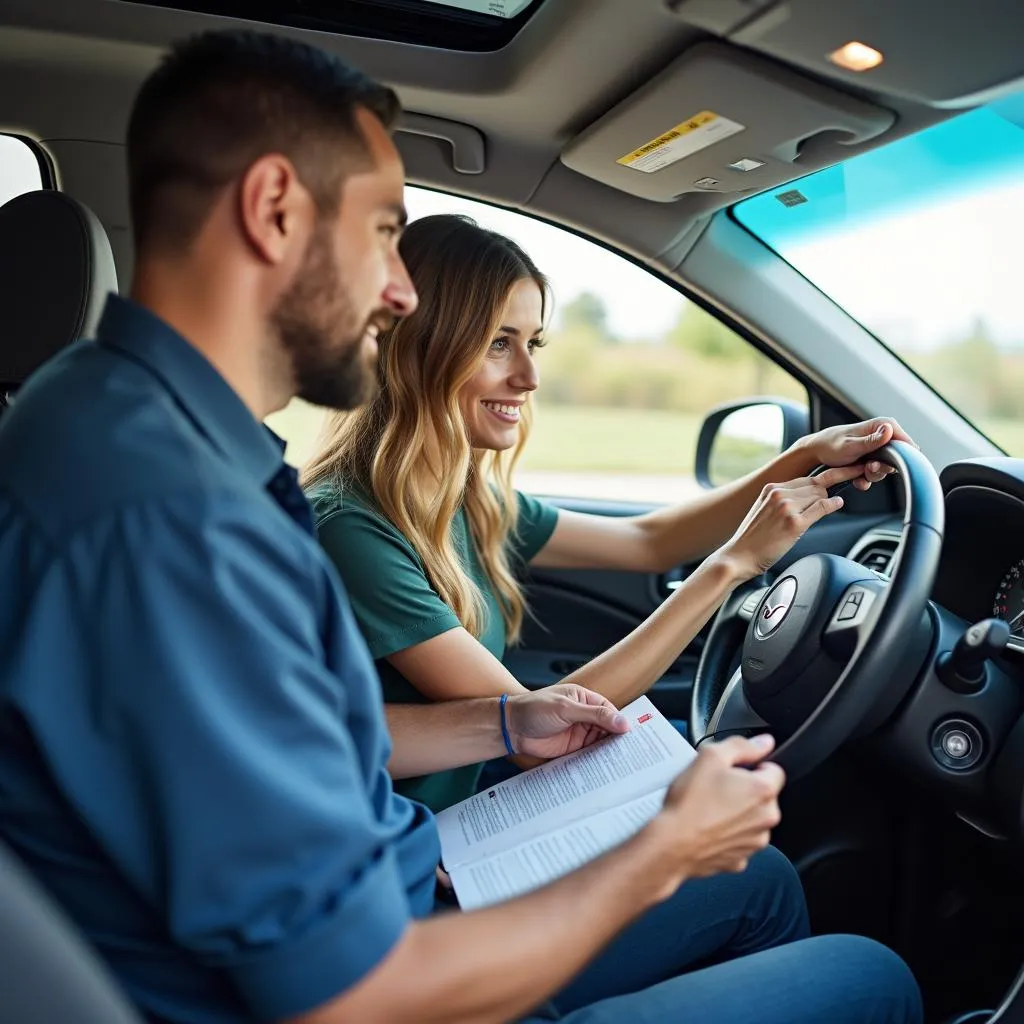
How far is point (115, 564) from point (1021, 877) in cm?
131

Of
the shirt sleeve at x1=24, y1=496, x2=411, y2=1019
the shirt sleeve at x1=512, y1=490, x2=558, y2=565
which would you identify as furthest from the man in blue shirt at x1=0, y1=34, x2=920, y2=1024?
the shirt sleeve at x1=512, y1=490, x2=558, y2=565

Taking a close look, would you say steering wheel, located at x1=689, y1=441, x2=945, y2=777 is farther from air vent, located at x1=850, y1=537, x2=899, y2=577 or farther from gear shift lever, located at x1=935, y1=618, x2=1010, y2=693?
air vent, located at x1=850, y1=537, x2=899, y2=577

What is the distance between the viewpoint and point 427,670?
161 centimetres

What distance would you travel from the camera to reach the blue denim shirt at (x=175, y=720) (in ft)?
2.54

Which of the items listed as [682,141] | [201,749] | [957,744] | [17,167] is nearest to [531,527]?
[682,141]

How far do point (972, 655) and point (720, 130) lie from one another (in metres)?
1.01

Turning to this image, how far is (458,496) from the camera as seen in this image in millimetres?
1793

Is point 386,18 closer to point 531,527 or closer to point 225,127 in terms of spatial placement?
point 531,527

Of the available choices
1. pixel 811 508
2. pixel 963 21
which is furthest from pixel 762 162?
pixel 811 508

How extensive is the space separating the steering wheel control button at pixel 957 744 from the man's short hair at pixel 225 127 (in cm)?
108

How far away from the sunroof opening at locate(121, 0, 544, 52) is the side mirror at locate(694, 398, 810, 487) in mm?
1048

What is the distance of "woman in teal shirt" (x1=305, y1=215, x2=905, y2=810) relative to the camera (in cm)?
161

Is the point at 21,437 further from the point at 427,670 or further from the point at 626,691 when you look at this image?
the point at 626,691

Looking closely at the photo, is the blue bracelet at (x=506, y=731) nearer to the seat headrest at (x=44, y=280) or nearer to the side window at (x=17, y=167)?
the seat headrest at (x=44, y=280)
